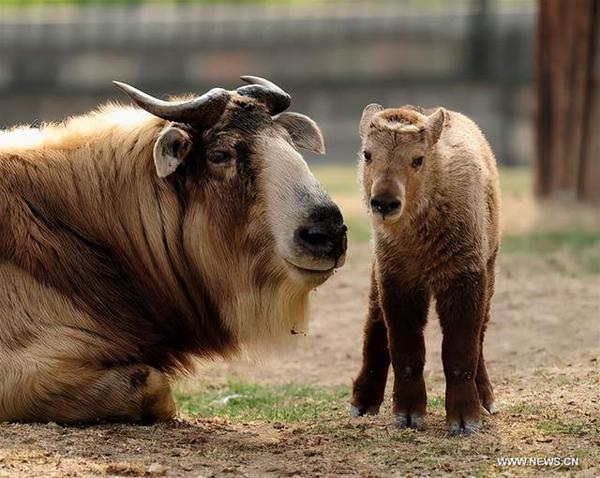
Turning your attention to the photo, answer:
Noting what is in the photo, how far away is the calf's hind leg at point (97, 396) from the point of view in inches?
252

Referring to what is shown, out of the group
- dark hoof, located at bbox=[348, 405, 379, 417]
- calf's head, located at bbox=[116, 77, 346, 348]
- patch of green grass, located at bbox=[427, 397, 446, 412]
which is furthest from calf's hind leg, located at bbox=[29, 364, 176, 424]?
patch of green grass, located at bbox=[427, 397, 446, 412]

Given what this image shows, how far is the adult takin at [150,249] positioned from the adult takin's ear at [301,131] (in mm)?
16

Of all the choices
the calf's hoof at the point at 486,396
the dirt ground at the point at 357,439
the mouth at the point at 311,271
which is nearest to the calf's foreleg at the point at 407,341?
the dirt ground at the point at 357,439

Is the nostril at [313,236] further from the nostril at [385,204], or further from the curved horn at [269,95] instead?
the curved horn at [269,95]

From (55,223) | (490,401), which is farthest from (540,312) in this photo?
(55,223)

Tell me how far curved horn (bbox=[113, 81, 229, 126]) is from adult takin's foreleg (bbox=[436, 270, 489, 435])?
149 centimetres

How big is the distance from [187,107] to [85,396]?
59.7 inches

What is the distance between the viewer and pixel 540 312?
997 cm

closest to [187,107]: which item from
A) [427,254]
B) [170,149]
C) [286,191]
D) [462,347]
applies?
[170,149]

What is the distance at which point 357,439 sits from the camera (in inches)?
247

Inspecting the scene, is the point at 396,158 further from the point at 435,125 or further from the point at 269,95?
the point at 269,95

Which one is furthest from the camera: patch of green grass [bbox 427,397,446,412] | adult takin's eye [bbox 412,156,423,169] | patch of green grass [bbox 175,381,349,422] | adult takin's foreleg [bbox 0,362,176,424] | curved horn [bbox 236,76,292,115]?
patch of green grass [bbox 175,381,349,422]

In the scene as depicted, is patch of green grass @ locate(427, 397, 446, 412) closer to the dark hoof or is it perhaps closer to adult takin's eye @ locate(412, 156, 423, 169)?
the dark hoof

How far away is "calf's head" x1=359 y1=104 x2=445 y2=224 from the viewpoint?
6043 mm
